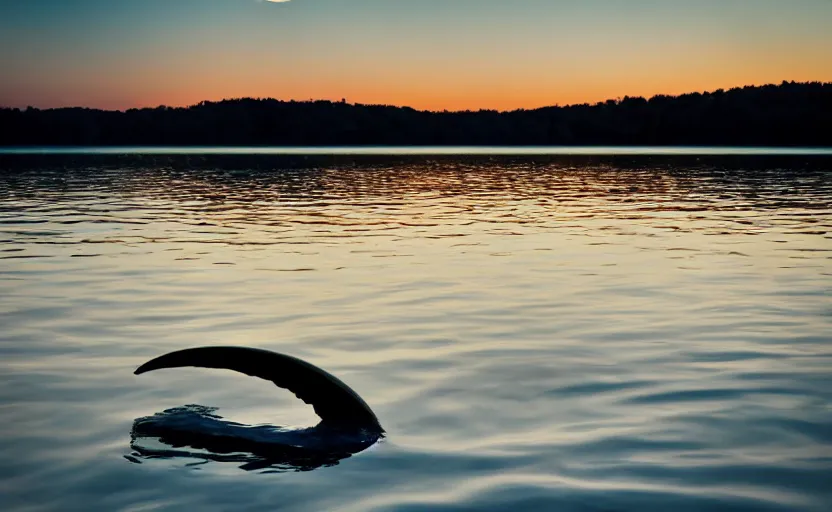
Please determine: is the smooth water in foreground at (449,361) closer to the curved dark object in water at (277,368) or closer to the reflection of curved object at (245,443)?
the reflection of curved object at (245,443)

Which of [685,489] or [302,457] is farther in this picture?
[302,457]

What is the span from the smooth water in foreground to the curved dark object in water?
62 cm

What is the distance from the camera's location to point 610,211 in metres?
39.6

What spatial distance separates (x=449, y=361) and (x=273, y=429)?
393 cm

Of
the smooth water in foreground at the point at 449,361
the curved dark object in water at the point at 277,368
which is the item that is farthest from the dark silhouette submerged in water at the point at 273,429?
the smooth water in foreground at the point at 449,361

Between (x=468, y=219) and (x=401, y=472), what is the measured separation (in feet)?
92.8

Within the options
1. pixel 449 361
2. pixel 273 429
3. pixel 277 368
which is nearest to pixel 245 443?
pixel 273 429

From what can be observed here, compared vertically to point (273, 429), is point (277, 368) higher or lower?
higher

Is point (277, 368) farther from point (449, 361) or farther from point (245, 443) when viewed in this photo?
point (449, 361)

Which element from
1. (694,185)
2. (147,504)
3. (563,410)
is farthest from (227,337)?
(694,185)

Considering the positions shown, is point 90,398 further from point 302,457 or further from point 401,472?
point 401,472

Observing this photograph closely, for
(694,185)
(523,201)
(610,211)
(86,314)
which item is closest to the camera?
(86,314)

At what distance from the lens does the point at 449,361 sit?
39.2 feet

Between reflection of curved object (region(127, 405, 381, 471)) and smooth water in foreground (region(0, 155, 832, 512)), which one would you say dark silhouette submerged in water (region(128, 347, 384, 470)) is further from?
smooth water in foreground (region(0, 155, 832, 512))
